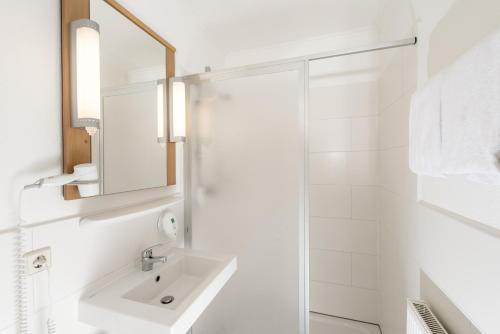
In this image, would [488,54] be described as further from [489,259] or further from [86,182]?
[86,182]

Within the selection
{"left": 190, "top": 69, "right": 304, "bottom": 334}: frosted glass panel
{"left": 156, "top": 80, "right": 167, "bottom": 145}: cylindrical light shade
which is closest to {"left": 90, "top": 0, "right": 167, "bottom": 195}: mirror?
{"left": 156, "top": 80, "right": 167, "bottom": 145}: cylindrical light shade

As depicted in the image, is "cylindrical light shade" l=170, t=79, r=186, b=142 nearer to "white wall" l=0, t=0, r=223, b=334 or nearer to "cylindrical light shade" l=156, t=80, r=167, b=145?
"cylindrical light shade" l=156, t=80, r=167, b=145

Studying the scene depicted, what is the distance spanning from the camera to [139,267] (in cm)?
117

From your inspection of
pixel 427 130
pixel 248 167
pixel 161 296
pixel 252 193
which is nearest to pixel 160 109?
pixel 248 167

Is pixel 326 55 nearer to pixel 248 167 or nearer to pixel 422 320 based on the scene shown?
pixel 248 167

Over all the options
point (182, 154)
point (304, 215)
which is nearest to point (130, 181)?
point (182, 154)

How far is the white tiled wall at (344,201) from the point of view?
186 cm

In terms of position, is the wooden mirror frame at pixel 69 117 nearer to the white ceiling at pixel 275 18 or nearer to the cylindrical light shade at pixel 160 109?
the cylindrical light shade at pixel 160 109

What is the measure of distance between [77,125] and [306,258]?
1.25 metres

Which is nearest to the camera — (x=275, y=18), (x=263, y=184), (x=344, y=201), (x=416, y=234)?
(x=416, y=234)

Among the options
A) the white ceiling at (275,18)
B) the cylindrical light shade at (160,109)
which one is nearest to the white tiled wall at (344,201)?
the white ceiling at (275,18)

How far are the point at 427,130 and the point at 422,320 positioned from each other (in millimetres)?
736

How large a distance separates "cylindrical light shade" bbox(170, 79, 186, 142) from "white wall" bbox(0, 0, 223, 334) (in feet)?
1.71

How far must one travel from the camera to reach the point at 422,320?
84 centimetres
